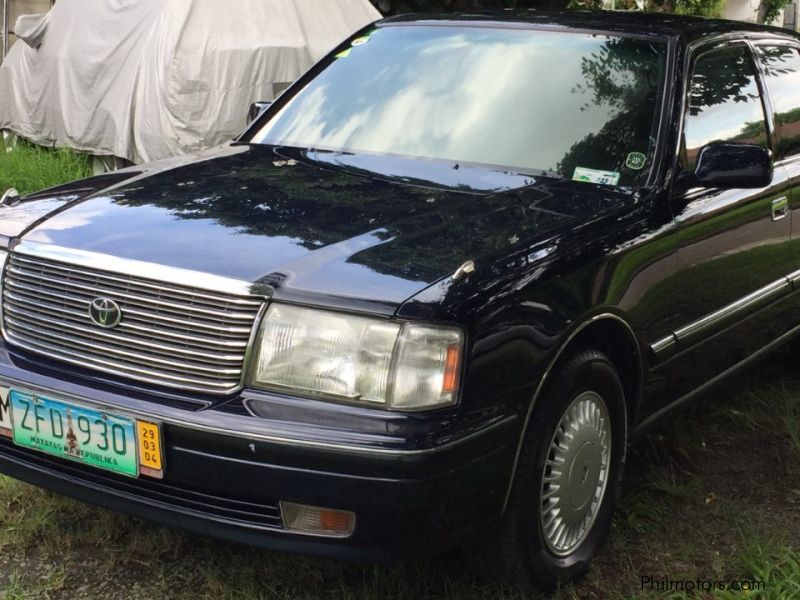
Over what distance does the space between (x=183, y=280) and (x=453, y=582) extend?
3.85ft

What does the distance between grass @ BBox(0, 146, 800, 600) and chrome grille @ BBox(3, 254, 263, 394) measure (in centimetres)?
73

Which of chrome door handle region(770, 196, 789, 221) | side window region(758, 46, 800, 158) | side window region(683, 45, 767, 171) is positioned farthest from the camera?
side window region(758, 46, 800, 158)

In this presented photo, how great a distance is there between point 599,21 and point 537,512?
6.24ft

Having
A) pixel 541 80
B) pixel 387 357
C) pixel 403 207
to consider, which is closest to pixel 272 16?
pixel 541 80

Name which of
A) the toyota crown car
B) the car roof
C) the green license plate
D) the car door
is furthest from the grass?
the car roof

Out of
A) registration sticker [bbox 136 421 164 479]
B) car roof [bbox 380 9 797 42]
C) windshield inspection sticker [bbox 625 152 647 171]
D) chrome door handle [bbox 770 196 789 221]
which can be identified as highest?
car roof [bbox 380 9 797 42]

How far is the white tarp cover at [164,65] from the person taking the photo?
8359mm

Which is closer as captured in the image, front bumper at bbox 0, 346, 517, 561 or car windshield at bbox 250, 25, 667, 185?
front bumper at bbox 0, 346, 517, 561

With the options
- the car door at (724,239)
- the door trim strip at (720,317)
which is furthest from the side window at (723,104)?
the door trim strip at (720,317)

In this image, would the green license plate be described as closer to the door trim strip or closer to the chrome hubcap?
the chrome hubcap

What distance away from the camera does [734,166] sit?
3.29 m

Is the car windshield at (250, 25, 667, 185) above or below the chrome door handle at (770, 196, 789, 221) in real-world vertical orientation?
above

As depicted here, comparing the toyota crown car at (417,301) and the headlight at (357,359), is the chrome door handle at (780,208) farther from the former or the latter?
the headlight at (357,359)

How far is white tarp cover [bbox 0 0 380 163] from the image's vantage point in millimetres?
8359
